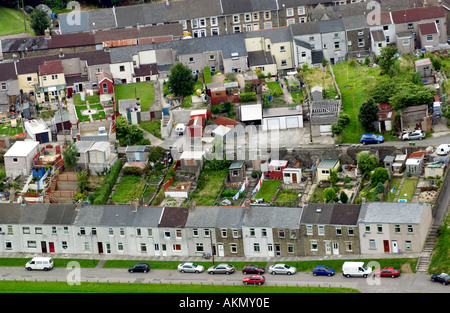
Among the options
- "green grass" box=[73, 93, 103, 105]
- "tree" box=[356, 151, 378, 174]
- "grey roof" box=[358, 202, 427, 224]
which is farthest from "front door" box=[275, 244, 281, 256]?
"green grass" box=[73, 93, 103, 105]

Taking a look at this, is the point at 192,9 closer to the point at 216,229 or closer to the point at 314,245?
the point at 216,229

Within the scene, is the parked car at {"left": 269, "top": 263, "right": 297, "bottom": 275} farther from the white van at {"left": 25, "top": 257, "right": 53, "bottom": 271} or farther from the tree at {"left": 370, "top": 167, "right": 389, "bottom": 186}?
the white van at {"left": 25, "top": 257, "right": 53, "bottom": 271}

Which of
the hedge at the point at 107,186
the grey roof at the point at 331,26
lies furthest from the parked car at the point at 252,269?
the grey roof at the point at 331,26

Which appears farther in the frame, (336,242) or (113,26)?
(113,26)

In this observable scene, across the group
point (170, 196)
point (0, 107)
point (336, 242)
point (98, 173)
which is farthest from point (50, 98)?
point (336, 242)

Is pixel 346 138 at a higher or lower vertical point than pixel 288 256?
higher

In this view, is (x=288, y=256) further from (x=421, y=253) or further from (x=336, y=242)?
(x=421, y=253)
